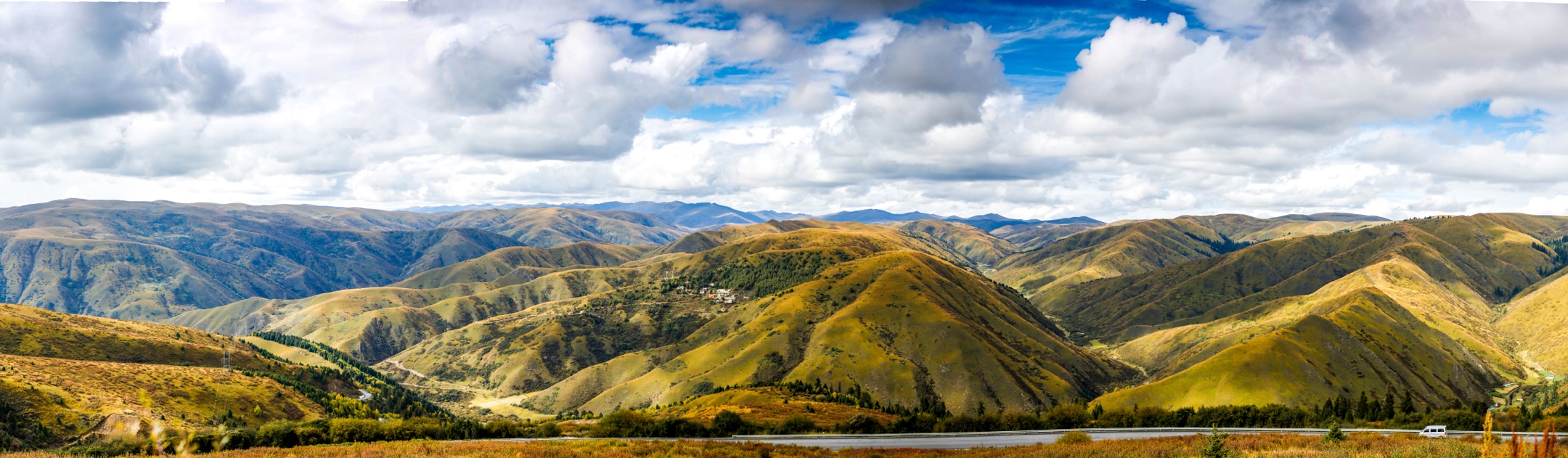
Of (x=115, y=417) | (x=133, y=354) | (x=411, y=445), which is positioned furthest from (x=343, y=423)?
(x=133, y=354)

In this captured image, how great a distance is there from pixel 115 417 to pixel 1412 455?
113 meters

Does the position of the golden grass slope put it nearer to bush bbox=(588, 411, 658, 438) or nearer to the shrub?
bush bbox=(588, 411, 658, 438)

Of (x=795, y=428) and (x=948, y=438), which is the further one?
(x=795, y=428)

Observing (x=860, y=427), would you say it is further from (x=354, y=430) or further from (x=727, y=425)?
(x=354, y=430)

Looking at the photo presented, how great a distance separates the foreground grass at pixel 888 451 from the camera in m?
31.5

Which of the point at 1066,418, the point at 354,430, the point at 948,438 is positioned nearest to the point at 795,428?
the point at 948,438

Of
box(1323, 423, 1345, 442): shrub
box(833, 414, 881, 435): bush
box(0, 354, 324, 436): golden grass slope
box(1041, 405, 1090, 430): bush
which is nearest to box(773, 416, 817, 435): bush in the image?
box(833, 414, 881, 435): bush

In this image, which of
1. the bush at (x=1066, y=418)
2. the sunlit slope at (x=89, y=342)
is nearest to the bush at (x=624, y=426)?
the bush at (x=1066, y=418)

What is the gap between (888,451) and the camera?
47.0 m

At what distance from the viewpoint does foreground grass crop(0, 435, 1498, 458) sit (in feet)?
104

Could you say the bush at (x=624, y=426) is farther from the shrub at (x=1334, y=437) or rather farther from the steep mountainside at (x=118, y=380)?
the shrub at (x=1334, y=437)

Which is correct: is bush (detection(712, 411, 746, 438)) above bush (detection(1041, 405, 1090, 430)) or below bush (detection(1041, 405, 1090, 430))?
above

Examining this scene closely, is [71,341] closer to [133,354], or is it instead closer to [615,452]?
[133,354]

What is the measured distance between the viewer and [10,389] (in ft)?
282
